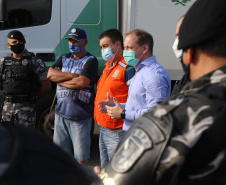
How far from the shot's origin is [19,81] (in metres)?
3.63

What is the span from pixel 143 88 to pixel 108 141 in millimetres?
824

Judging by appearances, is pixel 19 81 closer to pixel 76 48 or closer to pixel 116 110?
pixel 76 48

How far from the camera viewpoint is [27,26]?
441 centimetres

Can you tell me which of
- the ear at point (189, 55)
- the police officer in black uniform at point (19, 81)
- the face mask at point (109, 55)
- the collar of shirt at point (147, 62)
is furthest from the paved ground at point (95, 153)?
the ear at point (189, 55)

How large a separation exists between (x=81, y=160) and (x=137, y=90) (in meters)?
1.48

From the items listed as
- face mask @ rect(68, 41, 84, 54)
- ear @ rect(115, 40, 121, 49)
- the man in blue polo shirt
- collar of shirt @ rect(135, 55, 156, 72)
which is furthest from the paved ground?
collar of shirt @ rect(135, 55, 156, 72)

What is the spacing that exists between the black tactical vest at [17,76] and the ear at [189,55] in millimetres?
2783

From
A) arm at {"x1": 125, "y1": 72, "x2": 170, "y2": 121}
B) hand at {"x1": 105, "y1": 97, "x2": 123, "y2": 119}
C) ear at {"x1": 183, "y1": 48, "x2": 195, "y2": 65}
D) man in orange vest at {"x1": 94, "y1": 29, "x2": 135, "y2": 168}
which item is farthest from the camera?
man in orange vest at {"x1": 94, "y1": 29, "x2": 135, "y2": 168}

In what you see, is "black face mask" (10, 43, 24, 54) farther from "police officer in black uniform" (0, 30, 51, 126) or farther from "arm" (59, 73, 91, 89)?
"arm" (59, 73, 91, 89)

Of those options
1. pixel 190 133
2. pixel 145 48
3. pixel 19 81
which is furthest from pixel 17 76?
pixel 190 133

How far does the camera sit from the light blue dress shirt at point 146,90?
2.41 m

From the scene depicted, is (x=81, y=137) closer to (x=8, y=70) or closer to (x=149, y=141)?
(x=8, y=70)

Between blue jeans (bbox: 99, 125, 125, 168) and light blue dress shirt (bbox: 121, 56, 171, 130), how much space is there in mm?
448

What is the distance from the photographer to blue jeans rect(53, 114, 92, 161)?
11.4 feet
